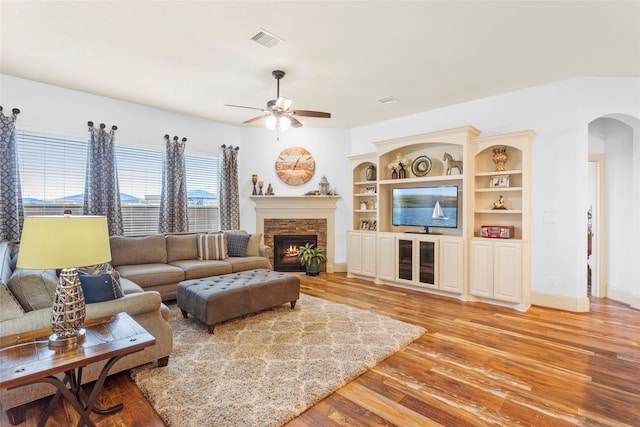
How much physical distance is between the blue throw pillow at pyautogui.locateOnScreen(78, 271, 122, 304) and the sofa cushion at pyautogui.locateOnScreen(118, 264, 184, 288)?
1623 millimetres

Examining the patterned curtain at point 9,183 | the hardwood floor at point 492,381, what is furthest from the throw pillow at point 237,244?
the hardwood floor at point 492,381

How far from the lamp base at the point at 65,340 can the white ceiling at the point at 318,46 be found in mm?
2410

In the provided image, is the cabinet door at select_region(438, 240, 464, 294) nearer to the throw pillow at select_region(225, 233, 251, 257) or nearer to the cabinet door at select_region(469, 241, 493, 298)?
the cabinet door at select_region(469, 241, 493, 298)

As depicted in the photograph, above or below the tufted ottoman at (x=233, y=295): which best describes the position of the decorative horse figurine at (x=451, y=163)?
above

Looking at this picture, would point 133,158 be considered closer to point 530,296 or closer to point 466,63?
point 466,63

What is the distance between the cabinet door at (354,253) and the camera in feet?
18.8

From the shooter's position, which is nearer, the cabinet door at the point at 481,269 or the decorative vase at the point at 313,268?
the cabinet door at the point at 481,269

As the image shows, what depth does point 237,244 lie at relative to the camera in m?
5.20

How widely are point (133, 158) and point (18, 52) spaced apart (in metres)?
1.89

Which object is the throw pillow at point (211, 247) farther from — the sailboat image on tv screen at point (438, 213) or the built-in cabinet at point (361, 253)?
the sailboat image on tv screen at point (438, 213)

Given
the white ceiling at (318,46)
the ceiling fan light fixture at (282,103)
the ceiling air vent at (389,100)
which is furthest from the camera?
the ceiling air vent at (389,100)

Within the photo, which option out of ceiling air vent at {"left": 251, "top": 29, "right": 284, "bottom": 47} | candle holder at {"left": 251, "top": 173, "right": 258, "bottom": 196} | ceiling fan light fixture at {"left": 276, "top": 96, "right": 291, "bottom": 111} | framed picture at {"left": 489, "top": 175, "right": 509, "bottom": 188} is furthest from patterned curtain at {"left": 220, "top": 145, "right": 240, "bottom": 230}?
framed picture at {"left": 489, "top": 175, "right": 509, "bottom": 188}

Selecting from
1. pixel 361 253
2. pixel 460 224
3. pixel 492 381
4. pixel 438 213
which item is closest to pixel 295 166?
pixel 361 253

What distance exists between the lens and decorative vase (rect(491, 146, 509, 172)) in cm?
436
